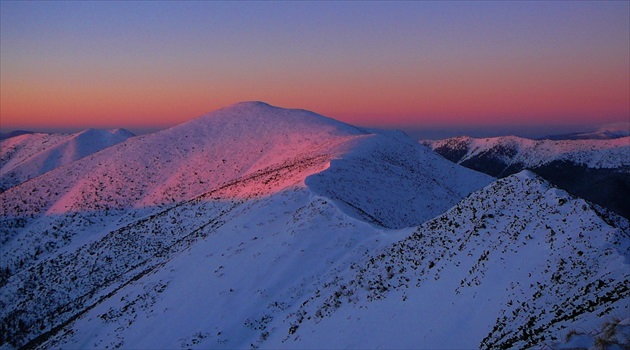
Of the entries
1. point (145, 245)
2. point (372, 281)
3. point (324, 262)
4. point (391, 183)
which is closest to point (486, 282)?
point (372, 281)

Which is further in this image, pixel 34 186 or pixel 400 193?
pixel 34 186

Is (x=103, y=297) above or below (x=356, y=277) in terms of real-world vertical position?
below

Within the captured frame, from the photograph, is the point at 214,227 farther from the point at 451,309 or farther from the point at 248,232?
the point at 451,309

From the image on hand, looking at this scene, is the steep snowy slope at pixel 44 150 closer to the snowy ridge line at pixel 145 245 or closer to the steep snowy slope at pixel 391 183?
the snowy ridge line at pixel 145 245

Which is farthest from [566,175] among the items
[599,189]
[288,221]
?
[288,221]

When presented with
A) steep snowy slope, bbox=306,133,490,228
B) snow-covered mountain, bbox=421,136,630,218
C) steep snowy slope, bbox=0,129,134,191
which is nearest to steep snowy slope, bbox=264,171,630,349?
steep snowy slope, bbox=306,133,490,228

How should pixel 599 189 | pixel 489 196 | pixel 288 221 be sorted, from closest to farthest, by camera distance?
pixel 489 196 → pixel 288 221 → pixel 599 189

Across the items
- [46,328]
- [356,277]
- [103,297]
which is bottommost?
[46,328]
